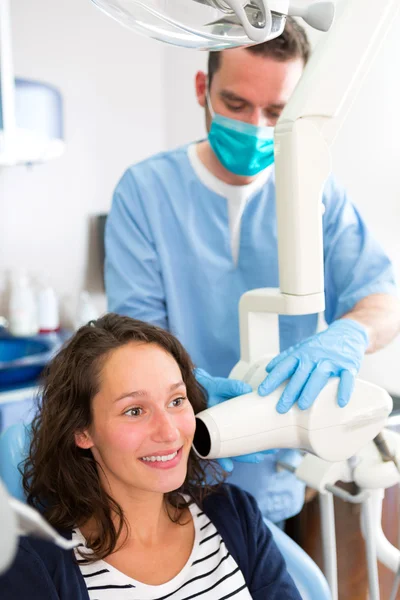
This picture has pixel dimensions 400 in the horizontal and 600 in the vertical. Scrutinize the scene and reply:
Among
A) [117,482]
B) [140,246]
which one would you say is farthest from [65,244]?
[117,482]

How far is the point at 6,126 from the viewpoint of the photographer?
2141mm

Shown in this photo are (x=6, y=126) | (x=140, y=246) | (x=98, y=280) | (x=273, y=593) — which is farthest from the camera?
(x=98, y=280)

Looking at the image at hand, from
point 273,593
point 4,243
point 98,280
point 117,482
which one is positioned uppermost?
point 117,482

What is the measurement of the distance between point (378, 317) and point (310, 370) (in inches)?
14.2

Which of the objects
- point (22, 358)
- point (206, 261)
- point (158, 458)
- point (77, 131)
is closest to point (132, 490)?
point (158, 458)

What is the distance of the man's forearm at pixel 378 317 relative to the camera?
1.29m

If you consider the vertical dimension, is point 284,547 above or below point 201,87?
below

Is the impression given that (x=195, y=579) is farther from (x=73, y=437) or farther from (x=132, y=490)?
(x=73, y=437)

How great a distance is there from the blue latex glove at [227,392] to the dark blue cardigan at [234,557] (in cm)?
10

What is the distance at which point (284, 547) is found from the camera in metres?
1.25

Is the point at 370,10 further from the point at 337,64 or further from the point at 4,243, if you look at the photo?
the point at 4,243

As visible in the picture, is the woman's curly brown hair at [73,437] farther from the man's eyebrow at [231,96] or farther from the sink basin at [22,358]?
the sink basin at [22,358]

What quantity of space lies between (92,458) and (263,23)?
2.50ft

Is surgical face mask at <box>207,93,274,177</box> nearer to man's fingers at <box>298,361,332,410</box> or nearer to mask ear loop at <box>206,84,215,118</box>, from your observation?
mask ear loop at <box>206,84,215,118</box>
